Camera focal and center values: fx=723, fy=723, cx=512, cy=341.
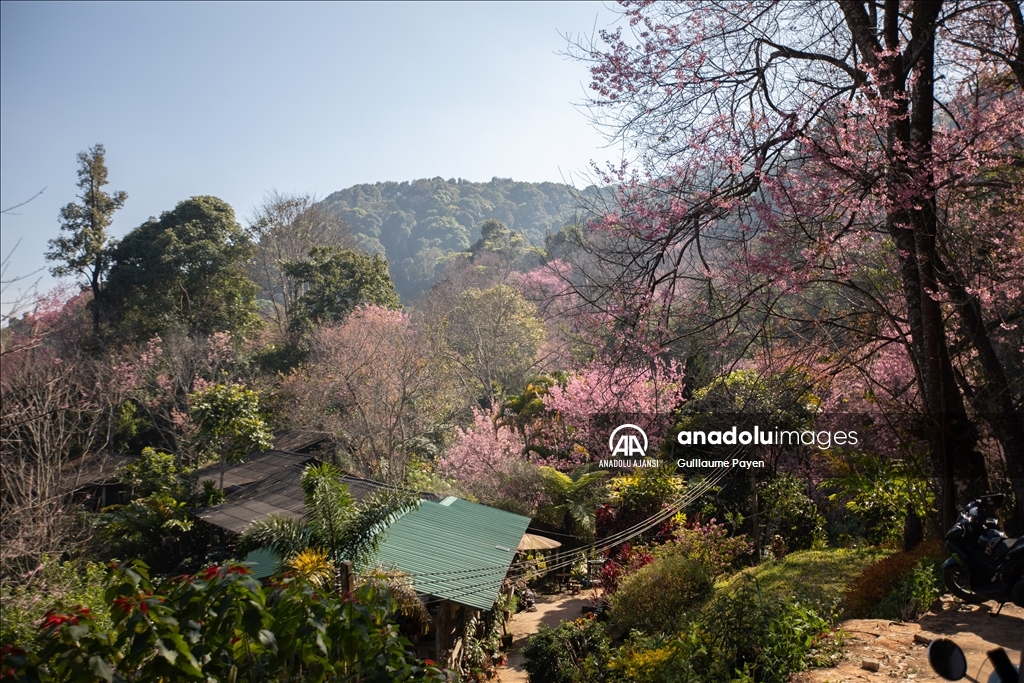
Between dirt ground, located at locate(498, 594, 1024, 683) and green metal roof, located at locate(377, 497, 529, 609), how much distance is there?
12.9 ft

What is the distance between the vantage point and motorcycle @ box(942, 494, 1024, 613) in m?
1.83

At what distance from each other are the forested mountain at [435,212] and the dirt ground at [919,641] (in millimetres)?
63691

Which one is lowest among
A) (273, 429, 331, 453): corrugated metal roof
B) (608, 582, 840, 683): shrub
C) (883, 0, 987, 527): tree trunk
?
(608, 582, 840, 683): shrub

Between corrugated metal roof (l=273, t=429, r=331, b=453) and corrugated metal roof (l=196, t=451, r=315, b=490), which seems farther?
corrugated metal roof (l=273, t=429, r=331, b=453)

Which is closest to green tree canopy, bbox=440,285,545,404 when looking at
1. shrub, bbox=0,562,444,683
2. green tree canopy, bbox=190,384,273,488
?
green tree canopy, bbox=190,384,273,488

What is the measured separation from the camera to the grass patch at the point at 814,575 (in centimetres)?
738

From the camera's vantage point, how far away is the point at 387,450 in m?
18.0

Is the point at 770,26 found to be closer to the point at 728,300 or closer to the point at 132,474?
the point at 728,300

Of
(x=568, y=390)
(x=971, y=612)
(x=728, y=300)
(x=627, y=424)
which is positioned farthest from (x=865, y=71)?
(x=568, y=390)

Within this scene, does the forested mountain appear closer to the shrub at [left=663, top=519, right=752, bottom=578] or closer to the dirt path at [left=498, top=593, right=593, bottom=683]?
the dirt path at [left=498, top=593, right=593, bottom=683]

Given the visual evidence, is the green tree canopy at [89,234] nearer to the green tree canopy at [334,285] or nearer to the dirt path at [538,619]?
the green tree canopy at [334,285]

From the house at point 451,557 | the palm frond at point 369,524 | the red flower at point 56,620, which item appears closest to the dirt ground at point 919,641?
the house at point 451,557

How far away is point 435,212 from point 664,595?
7461 cm

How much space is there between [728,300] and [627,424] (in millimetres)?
8398
